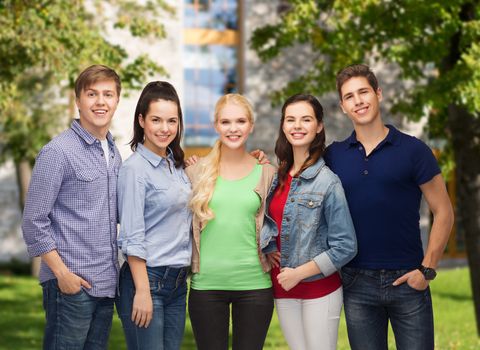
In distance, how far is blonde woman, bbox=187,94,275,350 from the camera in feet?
15.7

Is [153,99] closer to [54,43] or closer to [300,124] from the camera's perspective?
[300,124]

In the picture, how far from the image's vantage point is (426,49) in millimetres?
11922

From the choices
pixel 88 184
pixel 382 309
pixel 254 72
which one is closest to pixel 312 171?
pixel 382 309

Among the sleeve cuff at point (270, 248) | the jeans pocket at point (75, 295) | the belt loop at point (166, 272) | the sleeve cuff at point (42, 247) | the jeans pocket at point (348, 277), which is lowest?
the jeans pocket at point (75, 295)

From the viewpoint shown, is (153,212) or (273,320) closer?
(153,212)

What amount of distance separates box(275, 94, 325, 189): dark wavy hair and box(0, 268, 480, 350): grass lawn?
19.2ft

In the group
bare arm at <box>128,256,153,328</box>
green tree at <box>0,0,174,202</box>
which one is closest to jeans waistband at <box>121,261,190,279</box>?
bare arm at <box>128,256,153,328</box>

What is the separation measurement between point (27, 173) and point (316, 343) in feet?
65.1

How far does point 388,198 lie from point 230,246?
38.3 inches

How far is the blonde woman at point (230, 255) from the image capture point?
4.79 metres

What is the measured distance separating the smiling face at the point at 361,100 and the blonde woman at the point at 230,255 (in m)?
0.61

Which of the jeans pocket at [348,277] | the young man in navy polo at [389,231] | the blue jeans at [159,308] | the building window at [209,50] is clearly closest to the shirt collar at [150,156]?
the blue jeans at [159,308]

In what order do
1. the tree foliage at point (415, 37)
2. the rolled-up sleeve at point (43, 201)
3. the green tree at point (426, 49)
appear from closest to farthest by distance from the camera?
1. the rolled-up sleeve at point (43, 201)
2. the tree foliage at point (415, 37)
3. the green tree at point (426, 49)

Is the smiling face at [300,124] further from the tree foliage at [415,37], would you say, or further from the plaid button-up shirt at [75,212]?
the tree foliage at [415,37]
